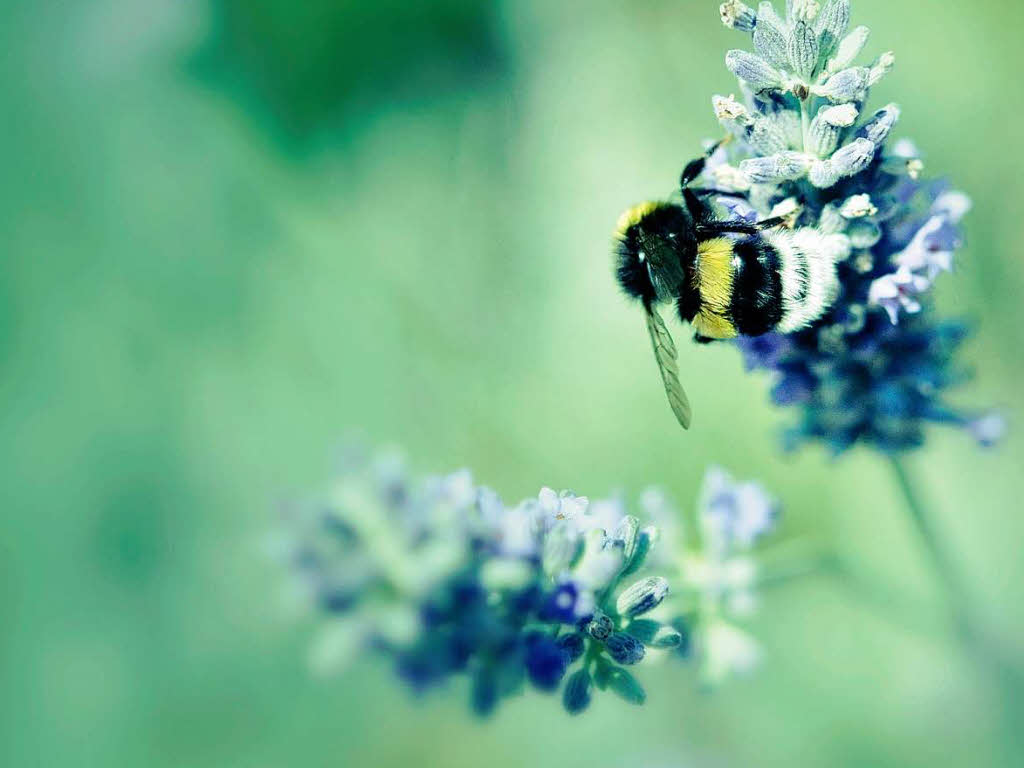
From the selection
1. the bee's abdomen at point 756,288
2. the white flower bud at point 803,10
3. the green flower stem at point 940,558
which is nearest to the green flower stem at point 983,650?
the green flower stem at point 940,558

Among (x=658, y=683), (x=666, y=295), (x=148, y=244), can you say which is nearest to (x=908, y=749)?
(x=658, y=683)

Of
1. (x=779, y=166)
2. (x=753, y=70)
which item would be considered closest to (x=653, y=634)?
(x=779, y=166)

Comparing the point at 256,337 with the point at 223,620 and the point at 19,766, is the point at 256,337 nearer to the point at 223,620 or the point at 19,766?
the point at 223,620

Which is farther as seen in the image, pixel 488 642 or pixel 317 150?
pixel 317 150

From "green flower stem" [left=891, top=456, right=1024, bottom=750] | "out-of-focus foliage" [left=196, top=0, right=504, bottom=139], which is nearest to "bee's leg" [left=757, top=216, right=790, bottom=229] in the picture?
"green flower stem" [left=891, top=456, right=1024, bottom=750]

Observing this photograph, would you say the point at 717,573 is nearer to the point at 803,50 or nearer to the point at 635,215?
the point at 635,215

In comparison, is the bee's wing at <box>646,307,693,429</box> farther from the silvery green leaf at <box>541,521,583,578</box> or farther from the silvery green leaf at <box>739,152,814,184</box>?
the silvery green leaf at <box>541,521,583,578</box>
